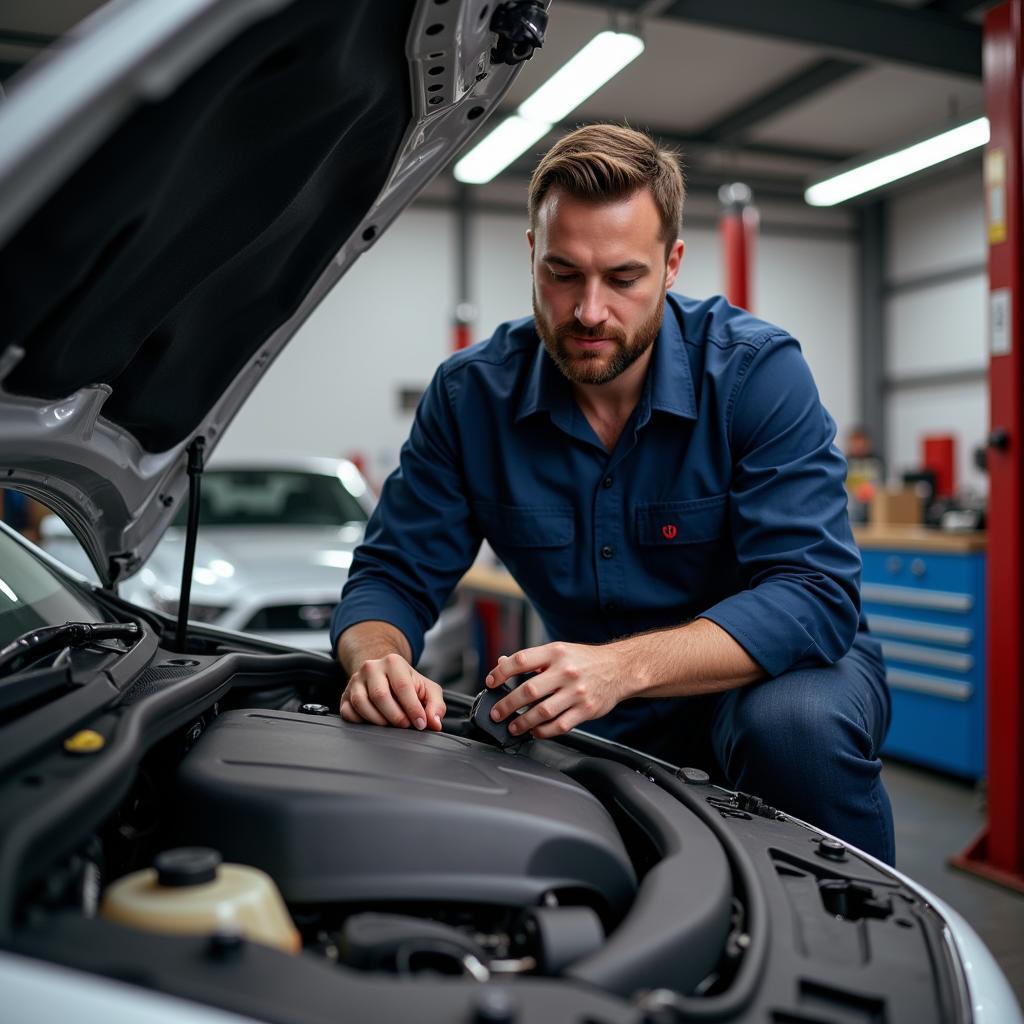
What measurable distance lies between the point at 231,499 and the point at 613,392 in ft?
9.86

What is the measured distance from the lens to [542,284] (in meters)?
1.48

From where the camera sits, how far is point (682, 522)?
1.52 m

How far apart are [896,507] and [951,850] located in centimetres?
155

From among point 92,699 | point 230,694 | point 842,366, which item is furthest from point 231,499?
point 842,366

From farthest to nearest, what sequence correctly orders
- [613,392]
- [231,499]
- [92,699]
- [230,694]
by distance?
[231,499]
[613,392]
[230,694]
[92,699]

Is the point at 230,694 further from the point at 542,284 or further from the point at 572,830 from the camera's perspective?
the point at 542,284

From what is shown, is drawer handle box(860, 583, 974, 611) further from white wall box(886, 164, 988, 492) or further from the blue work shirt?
white wall box(886, 164, 988, 492)

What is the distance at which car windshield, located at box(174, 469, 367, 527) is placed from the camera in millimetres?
4090

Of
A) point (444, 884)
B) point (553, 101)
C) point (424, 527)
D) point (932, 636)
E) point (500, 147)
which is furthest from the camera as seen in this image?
point (500, 147)

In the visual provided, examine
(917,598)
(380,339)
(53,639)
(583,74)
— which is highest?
(583,74)

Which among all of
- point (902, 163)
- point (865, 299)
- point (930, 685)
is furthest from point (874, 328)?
point (930, 685)

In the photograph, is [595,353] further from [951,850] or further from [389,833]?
[951,850]

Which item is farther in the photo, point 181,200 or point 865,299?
point 865,299

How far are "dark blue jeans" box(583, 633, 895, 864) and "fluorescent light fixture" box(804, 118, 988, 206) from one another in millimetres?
5116
